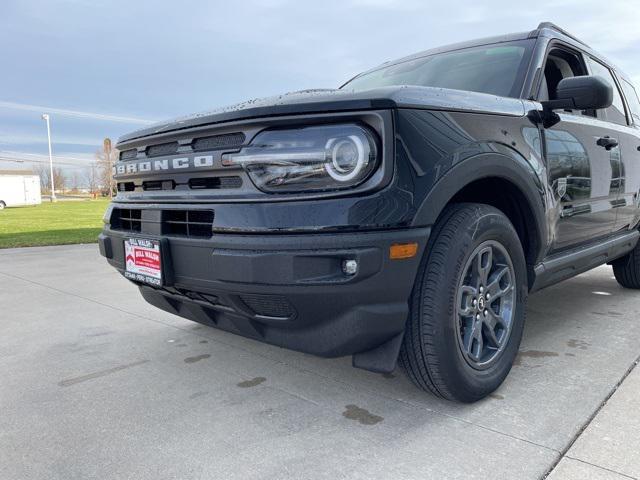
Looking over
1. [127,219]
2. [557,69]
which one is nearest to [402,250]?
[127,219]

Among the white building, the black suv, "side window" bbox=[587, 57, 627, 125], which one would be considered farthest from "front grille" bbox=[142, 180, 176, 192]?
the white building

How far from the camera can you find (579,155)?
2908 mm

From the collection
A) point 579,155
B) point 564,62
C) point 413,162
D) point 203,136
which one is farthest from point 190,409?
point 564,62

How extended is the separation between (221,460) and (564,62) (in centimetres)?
315

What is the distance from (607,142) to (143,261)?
301 centimetres

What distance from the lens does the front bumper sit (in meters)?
1.71

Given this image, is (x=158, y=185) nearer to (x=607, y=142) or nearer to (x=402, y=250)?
(x=402, y=250)

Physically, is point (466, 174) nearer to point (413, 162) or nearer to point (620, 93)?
point (413, 162)

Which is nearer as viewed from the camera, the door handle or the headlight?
the headlight

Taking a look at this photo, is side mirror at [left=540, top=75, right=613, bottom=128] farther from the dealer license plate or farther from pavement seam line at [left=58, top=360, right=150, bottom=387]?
pavement seam line at [left=58, top=360, right=150, bottom=387]

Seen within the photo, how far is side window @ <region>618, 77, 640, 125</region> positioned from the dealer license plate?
411cm

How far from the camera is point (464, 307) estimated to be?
215cm

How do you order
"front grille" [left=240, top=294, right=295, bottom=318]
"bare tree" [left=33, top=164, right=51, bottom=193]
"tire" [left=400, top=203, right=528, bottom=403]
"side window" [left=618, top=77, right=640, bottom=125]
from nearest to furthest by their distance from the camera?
1. "front grille" [left=240, top=294, right=295, bottom=318]
2. "tire" [left=400, top=203, right=528, bottom=403]
3. "side window" [left=618, top=77, right=640, bottom=125]
4. "bare tree" [left=33, top=164, right=51, bottom=193]

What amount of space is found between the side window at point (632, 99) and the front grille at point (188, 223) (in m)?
3.95
